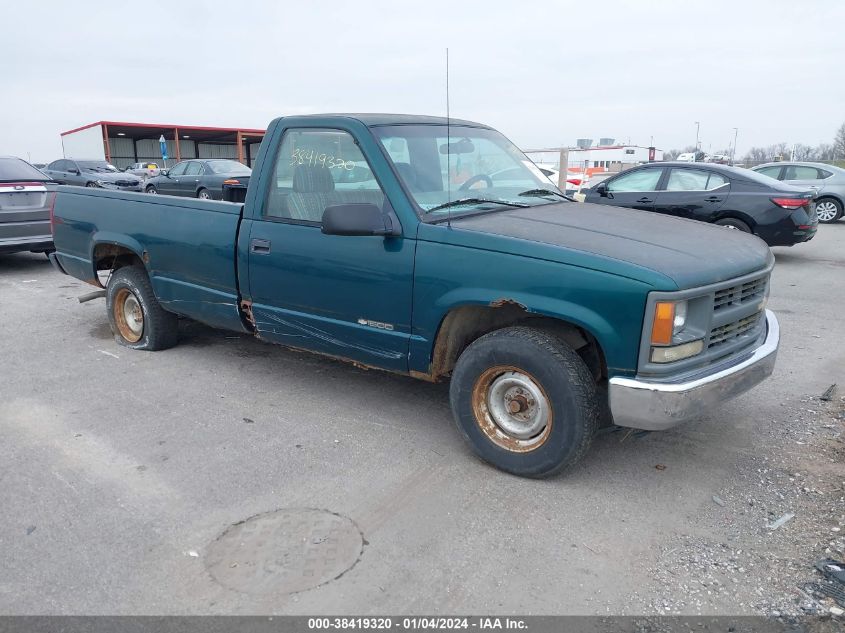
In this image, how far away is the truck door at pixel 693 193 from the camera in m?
10.2

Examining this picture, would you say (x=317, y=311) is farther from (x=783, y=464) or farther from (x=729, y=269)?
(x=783, y=464)

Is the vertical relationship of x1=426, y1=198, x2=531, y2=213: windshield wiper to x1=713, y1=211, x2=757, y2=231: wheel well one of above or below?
above

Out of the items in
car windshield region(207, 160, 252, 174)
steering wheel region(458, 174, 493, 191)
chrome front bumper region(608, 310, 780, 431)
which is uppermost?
steering wheel region(458, 174, 493, 191)

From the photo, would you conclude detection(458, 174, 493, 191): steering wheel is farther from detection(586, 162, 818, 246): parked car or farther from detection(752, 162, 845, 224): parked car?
detection(752, 162, 845, 224): parked car

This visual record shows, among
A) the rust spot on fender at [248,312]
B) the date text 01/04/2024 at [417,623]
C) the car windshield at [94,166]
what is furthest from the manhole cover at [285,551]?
the car windshield at [94,166]

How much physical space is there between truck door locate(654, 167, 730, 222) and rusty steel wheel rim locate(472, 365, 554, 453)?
759 centimetres

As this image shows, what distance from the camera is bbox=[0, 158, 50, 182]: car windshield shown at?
9.41 metres

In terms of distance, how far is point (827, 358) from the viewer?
5.71 m

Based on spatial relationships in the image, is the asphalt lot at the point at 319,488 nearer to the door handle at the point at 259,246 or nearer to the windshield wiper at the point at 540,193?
the door handle at the point at 259,246

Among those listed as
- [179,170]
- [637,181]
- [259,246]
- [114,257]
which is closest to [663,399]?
[259,246]

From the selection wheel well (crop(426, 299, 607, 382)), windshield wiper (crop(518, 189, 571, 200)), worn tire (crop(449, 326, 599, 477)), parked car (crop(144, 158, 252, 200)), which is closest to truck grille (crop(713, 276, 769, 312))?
wheel well (crop(426, 299, 607, 382))

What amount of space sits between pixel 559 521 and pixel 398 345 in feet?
4.46

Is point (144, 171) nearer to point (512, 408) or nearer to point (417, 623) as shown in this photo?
point (512, 408)

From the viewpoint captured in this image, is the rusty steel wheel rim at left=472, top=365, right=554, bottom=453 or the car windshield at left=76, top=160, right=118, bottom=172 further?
the car windshield at left=76, top=160, right=118, bottom=172
